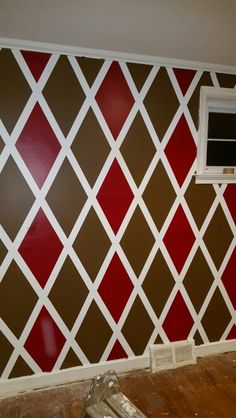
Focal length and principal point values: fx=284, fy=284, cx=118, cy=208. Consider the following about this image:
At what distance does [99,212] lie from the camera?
2.03m

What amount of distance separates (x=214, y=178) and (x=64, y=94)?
1.27 meters

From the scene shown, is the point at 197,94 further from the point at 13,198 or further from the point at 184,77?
the point at 13,198

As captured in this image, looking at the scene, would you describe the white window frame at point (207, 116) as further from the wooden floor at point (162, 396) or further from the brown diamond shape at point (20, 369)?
the brown diamond shape at point (20, 369)

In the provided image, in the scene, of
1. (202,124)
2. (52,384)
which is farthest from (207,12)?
(52,384)

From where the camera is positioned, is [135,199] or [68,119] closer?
[68,119]

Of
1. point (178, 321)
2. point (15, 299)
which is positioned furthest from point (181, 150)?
point (15, 299)

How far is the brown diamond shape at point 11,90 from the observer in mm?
1780

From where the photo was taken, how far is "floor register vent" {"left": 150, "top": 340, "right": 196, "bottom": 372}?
222 cm

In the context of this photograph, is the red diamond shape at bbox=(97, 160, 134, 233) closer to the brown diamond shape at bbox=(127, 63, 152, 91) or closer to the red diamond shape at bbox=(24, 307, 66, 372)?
the brown diamond shape at bbox=(127, 63, 152, 91)

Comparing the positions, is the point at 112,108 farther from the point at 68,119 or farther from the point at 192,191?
the point at 192,191

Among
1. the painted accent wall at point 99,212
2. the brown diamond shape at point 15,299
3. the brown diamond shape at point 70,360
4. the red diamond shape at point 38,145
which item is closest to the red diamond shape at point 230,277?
the painted accent wall at point 99,212

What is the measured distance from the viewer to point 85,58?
6.19ft

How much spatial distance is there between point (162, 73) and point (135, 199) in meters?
0.92

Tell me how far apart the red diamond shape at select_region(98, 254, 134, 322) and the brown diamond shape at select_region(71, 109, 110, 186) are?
2.13 feet
